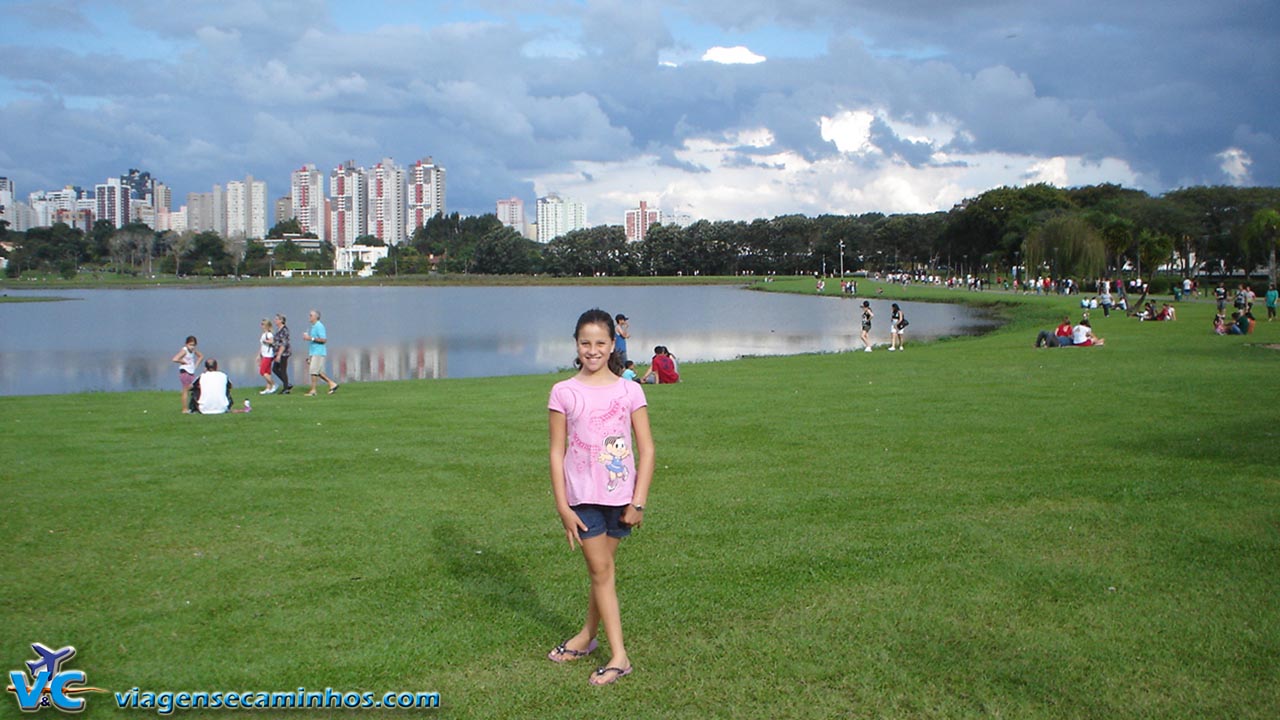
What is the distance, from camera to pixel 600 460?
16.2 feet

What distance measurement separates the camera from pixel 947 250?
410ft

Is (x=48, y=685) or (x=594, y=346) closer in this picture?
(x=48, y=685)

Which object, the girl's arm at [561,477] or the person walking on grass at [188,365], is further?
the person walking on grass at [188,365]

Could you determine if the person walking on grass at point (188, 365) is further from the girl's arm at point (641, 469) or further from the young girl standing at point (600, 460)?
the girl's arm at point (641, 469)

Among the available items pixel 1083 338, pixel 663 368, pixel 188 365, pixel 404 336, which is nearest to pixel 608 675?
pixel 663 368

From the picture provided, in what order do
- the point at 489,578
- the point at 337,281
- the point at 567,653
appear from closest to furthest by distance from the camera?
the point at 567,653 < the point at 489,578 < the point at 337,281

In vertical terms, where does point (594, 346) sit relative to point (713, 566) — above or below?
above

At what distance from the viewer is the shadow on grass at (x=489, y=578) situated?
6.11 m

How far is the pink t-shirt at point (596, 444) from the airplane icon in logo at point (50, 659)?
2.81 m

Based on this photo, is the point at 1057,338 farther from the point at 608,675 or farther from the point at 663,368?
the point at 608,675

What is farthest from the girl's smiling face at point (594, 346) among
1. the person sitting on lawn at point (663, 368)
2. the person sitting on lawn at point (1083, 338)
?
the person sitting on lawn at point (1083, 338)

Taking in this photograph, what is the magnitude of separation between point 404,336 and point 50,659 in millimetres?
43612

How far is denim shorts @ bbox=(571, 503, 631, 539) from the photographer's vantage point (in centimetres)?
501

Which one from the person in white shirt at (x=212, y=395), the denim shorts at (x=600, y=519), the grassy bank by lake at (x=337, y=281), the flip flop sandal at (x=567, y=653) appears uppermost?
the grassy bank by lake at (x=337, y=281)
